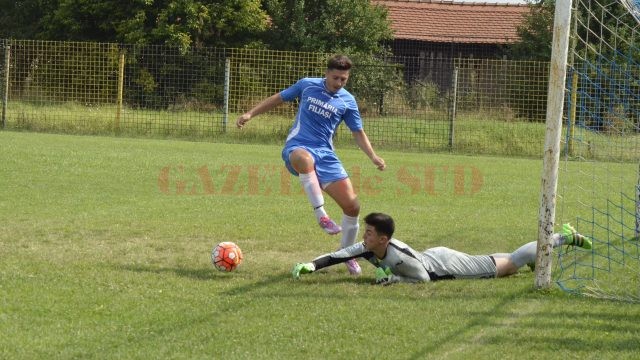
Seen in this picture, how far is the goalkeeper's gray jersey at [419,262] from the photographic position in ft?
24.9

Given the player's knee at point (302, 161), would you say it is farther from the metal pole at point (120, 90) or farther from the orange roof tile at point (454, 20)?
the orange roof tile at point (454, 20)

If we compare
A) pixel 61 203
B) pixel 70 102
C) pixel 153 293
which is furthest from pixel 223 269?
pixel 70 102

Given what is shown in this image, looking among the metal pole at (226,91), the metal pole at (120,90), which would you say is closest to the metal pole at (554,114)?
the metal pole at (226,91)

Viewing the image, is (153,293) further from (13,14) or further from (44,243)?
(13,14)

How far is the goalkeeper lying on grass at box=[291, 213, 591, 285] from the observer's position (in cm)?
757

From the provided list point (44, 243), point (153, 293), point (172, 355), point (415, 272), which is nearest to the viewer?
point (172, 355)

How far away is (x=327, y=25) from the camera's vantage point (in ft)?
114

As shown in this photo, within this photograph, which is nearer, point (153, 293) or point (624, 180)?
point (153, 293)

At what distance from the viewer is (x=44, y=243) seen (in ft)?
28.9

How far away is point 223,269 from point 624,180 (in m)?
10.7

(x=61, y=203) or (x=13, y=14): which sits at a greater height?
(x=13, y=14)

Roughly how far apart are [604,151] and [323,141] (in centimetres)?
840

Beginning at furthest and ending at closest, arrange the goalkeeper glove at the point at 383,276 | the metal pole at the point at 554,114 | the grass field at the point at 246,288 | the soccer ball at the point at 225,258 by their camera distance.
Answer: the soccer ball at the point at 225,258
the goalkeeper glove at the point at 383,276
the metal pole at the point at 554,114
the grass field at the point at 246,288

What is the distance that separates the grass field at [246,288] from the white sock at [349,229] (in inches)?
18.8
